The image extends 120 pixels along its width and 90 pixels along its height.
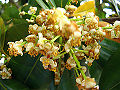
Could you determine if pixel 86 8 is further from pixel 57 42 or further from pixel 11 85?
pixel 11 85

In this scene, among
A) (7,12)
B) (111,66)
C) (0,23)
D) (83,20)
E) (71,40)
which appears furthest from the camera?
(7,12)

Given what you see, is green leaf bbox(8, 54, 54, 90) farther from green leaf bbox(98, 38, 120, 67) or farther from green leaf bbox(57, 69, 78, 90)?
green leaf bbox(98, 38, 120, 67)

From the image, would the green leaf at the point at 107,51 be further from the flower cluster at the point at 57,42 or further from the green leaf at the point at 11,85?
the green leaf at the point at 11,85

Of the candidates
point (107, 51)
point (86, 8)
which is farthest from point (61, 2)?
point (107, 51)

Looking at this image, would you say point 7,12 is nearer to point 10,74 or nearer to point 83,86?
point 10,74

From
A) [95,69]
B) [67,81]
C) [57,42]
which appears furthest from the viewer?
[95,69]

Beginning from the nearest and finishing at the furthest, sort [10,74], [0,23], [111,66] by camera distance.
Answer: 1. [111,66]
2. [10,74]
3. [0,23]

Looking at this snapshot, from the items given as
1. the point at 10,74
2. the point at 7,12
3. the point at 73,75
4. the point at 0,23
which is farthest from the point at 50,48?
the point at 7,12
